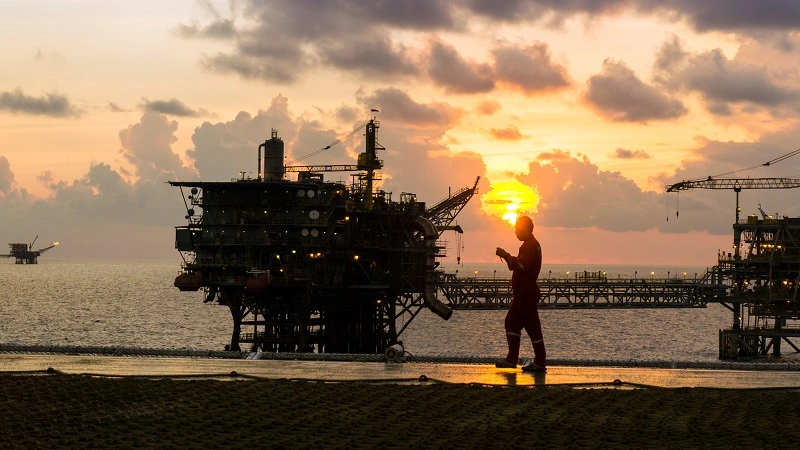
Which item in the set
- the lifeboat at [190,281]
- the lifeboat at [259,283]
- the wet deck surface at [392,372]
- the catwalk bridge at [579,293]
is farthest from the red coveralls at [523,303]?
the catwalk bridge at [579,293]

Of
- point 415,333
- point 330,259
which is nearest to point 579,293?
point 415,333

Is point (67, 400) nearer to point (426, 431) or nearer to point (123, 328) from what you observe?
point (426, 431)

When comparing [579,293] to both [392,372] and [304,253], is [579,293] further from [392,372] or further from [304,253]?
[392,372]

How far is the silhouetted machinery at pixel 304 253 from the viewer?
76.9 meters

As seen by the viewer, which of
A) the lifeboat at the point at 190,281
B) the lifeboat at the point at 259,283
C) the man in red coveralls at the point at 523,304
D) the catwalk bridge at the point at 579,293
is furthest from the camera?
the catwalk bridge at the point at 579,293

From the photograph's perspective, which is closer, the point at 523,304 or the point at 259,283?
the point at 523,304

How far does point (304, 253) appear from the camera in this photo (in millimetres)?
77312

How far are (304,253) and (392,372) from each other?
5269cm

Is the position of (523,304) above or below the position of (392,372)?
above

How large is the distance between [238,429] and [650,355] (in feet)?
287

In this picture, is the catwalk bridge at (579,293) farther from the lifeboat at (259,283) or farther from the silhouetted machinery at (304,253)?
the lifeboat at (259,283)

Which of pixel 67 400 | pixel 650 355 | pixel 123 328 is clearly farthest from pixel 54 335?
pixel 67 400

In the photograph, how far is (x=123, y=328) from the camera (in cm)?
12612

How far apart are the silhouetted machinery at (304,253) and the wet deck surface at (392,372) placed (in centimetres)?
4677
